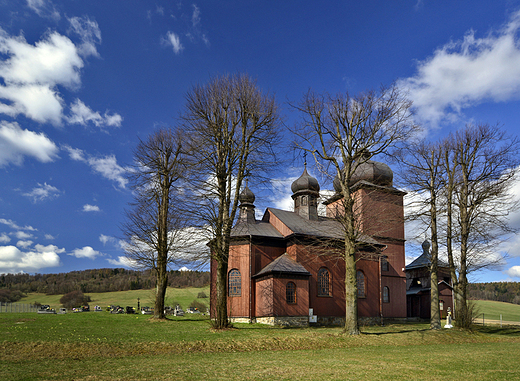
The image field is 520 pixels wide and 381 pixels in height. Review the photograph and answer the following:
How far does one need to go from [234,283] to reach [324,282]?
6661mm

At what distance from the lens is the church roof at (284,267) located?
24148mm

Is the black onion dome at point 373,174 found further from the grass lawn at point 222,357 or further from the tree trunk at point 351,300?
the grass lawn at point 222,357

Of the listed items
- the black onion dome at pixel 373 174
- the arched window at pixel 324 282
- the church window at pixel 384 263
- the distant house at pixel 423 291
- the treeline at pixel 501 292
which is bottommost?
the treeline at pixel 501 292

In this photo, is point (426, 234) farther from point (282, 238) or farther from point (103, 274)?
point (103, 274)

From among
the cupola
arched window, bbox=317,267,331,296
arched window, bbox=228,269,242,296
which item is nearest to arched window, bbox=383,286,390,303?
arched window, bbox=317,267,331,296

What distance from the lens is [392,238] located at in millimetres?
33094

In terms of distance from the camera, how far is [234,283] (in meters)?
26.2

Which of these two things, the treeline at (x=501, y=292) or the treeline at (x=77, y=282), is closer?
the treeline at (x=501, y=292)

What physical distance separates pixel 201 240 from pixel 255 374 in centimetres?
1053

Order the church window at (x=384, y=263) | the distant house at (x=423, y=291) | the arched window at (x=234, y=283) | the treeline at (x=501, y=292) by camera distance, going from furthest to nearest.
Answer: the treeline at (x=501, y=292) < the distant house at (x=423, y=291) < the church window at (x=384, y=263) < the arched window at (x=234, y=283)

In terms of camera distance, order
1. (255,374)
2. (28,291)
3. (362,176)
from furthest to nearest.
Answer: (28,291) < (362,176) < (255,374)

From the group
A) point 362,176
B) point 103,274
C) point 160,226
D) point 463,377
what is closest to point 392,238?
point 362,176

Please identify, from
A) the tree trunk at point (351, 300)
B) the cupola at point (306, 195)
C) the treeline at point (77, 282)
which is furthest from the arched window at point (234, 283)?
the treeline at point (77, 282)

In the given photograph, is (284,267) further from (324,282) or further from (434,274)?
(434,274)
